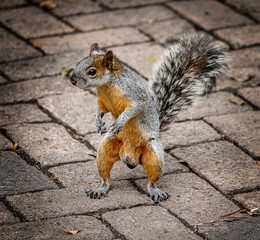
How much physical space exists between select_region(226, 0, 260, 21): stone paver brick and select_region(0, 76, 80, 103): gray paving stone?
9.12ft

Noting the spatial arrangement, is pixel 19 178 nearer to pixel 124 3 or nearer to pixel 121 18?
pixel 121 18

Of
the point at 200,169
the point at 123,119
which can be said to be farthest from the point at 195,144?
the point at 123,119

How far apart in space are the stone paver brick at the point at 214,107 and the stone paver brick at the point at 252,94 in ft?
0.28

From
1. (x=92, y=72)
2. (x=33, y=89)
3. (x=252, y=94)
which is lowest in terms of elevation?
(x=33, y=89)

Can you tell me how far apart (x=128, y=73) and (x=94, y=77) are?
28cm

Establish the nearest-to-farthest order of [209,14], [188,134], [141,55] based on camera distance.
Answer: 1. [188,134]
2. [141,55]
3. [209,14]

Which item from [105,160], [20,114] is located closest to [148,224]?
[105,160]

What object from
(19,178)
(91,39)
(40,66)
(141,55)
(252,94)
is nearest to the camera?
(19,178)

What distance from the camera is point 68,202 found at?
3.44 m

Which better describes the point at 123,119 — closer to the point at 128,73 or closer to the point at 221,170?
the point at 128,73

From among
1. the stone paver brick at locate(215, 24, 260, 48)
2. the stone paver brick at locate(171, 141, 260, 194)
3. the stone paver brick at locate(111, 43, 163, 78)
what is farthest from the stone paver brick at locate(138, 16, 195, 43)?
the stone paver brick at locate(171, 141, 260, 194)

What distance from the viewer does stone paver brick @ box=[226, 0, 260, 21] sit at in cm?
670

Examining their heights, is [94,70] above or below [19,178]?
above

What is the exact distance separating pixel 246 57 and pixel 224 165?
2.08 metres
